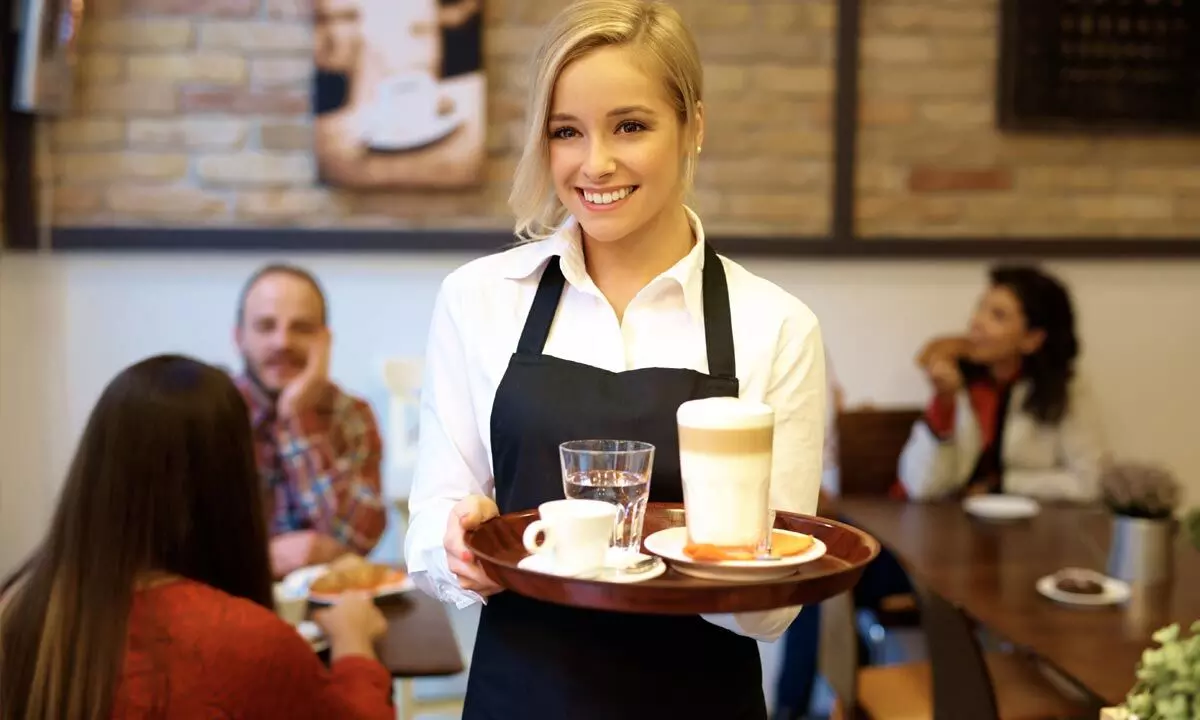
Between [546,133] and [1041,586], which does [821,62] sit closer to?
[1041,586]

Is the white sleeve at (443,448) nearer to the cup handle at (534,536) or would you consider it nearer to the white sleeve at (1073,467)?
the cup handle at (534,536)

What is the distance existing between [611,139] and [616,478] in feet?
1.26

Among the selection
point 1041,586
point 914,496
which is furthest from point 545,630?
point 914,496

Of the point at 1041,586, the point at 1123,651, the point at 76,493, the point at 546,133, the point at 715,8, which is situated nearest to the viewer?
the point at 546,133

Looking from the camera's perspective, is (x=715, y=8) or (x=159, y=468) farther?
(x=715, y=8)

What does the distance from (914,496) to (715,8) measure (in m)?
1.62

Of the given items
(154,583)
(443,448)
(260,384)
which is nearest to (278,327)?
(260,384)

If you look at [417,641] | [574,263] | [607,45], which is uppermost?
[607,45]

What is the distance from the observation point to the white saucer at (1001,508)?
327 cm

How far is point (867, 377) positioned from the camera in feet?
13.4

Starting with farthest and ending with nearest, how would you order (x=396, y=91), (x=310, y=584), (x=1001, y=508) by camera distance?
(x=396, y=91) → (x=1001, y=508) → (x=310, y=584)

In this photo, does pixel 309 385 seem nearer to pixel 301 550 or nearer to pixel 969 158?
pixel 301 550

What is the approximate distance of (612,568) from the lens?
117cm

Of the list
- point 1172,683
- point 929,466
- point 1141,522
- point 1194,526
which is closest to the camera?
point 1172,683
